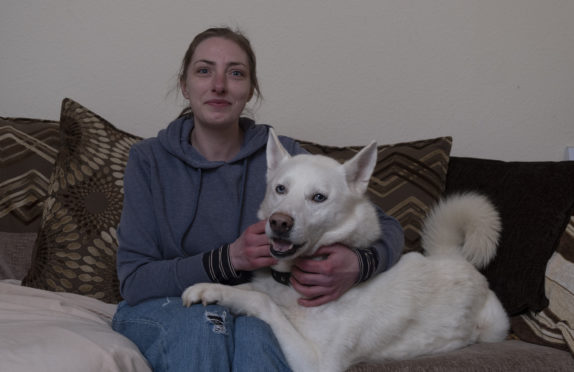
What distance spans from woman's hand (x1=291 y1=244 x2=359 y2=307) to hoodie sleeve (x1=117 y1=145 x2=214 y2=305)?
0.28 meters

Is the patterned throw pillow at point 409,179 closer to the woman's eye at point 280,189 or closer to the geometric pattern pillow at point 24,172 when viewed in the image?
the woman's eye at point 280,189

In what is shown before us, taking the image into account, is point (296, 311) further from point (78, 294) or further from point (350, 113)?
point (350, 113)

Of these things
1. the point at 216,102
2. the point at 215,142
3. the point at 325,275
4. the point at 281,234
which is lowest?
the point at 325,275

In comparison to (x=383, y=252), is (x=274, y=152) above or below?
above

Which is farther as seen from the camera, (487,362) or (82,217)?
(82,217)

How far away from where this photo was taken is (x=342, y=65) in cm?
265

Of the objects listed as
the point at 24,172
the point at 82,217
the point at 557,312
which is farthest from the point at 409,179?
the point at 24,172

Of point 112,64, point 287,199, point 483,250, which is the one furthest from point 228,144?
point 112,64

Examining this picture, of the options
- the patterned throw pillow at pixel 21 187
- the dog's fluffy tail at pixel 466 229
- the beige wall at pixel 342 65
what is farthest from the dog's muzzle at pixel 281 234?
the beige wall at pixel 342 65

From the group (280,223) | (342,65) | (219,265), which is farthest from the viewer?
(342,65)

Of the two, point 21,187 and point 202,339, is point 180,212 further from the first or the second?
point 21,187

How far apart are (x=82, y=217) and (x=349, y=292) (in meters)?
1.14

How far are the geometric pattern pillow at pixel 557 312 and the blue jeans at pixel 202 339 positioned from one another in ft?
3.08

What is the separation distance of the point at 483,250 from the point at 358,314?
66 centimetres
